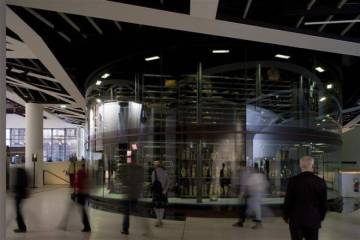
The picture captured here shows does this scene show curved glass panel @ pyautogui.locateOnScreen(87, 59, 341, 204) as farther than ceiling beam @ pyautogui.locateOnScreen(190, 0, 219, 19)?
Yes

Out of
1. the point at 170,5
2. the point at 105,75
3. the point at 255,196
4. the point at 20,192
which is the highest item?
the point at 170,5

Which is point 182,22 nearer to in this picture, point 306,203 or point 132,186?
point 132,186

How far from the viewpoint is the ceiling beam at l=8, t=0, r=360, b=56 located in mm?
9956

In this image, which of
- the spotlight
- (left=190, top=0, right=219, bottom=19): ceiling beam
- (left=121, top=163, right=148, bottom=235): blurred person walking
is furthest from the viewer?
the spotlight

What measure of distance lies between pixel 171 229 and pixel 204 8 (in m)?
5.09

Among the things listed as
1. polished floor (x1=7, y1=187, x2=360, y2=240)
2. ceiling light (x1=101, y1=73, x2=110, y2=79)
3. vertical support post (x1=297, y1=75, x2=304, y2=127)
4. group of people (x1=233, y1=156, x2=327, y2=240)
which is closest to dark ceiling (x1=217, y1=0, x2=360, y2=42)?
polished floor (x1=7, y1=187, x2=360, y2=240)

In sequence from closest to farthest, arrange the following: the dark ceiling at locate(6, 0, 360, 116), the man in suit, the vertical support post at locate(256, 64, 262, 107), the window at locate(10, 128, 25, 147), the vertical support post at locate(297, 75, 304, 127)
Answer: the man in suit → the dark ceiling at locate(6, 0, 360, 116) → the vertical support post at locate(256, 64, 262, 107) → the window at locate(10, 128, 25, 147) → the vertical support post at locate(297, 75, 304, 127)

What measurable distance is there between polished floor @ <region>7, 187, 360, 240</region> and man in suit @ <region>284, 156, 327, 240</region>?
4.24 meters

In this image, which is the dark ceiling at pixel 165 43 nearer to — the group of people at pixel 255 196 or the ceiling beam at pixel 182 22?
the ceiling beam at pixel 182 22

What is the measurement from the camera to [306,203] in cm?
611

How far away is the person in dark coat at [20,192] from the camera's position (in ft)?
35.8

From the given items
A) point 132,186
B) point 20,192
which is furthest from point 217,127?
point 20,192

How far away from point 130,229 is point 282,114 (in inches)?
314

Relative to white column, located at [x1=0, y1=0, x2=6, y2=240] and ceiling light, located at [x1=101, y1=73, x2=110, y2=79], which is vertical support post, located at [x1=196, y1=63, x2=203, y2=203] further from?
white column, located at [x1=0, y1=0, x2=6, y2=240]
